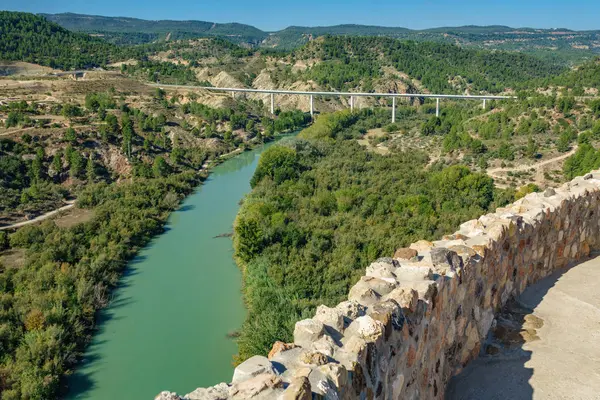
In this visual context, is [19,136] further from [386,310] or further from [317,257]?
[386,310]

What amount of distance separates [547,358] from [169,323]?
15.1 metres

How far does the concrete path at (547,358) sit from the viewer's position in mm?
4648

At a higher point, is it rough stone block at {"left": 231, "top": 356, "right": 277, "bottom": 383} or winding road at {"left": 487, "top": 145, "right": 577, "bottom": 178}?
rough stone block at {"left": 231, "top": 356, "right": 277, "bottom": 383}

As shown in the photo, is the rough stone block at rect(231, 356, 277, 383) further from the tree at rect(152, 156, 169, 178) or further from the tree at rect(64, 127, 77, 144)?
the tree at rect(64, 127, 77, 144)

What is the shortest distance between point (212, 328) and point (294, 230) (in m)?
6.96

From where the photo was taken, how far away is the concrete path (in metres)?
4.65

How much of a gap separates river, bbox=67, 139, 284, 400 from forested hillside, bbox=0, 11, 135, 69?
67.0 meters

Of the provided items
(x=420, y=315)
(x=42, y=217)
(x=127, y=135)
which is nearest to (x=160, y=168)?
(x=127, y=135)

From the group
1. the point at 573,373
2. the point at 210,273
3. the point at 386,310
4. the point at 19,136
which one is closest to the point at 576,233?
the point at 573,373

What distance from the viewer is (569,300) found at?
610 cm

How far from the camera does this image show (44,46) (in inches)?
3497

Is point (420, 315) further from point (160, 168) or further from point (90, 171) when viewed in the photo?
point (160, 168)

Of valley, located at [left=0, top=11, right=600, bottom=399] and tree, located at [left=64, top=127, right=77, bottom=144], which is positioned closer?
valley, located at [left=0, top=11, right=600, bottom=399]

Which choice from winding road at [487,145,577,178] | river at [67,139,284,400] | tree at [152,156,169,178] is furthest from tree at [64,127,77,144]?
winding road at [487,145,577,178]
